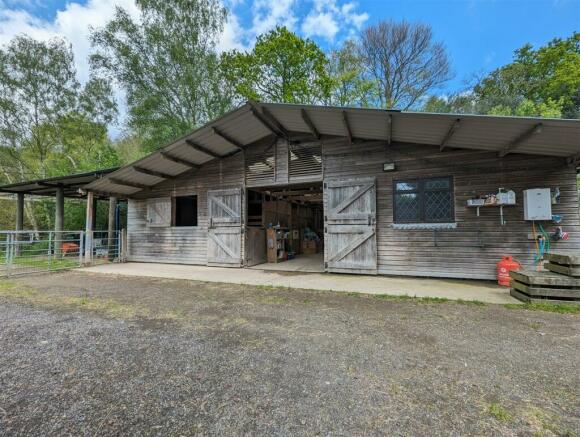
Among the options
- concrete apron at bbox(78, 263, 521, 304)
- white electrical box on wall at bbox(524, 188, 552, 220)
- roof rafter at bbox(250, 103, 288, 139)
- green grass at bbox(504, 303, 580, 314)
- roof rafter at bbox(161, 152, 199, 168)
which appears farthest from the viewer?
roof rafter at bbox(161, 152, 199, 168)

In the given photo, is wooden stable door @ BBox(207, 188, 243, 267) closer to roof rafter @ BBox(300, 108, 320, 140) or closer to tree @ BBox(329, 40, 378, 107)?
roof rafter @ BBox(300, 108, 320, 140)

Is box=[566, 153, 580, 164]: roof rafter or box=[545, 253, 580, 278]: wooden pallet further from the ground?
box=[566, 153, 580, 164]: roof rafter

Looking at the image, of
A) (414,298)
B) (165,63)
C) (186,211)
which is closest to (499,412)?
(414,298)

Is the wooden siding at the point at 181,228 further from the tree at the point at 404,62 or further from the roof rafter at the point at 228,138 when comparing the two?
the tree at the point at 404,62

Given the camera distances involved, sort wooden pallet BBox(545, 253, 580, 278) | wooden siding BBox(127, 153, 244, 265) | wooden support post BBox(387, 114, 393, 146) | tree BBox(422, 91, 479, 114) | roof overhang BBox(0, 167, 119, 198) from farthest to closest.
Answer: tree BBox(422, 91, 479, 114) < roof overhang BBox(0, 167, 119, 198) < wooden siding BBox(127, 153, 244, 265) < wooden support post BBox(387, 114, 393, 146) < wooden pallet BBox(545, 253, 580, 278)

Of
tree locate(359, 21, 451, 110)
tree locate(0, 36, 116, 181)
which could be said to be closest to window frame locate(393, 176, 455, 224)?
tree locate(359, 21, 451, 110)

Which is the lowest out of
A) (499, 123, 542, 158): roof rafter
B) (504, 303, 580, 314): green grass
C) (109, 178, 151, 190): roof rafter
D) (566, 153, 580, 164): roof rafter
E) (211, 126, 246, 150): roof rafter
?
(504, 303, 580, 314): green grass

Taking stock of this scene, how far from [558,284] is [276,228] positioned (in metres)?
6.71

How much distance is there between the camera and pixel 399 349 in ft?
7.82

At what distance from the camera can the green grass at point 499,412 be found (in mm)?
1486

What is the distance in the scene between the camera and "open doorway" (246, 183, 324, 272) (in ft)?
26.2

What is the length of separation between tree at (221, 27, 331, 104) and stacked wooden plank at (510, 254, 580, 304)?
14.2 m

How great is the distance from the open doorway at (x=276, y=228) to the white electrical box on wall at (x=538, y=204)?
4.43m

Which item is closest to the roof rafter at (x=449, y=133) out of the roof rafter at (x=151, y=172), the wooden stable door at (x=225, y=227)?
the wooden stable door at (x=225, y=227)
